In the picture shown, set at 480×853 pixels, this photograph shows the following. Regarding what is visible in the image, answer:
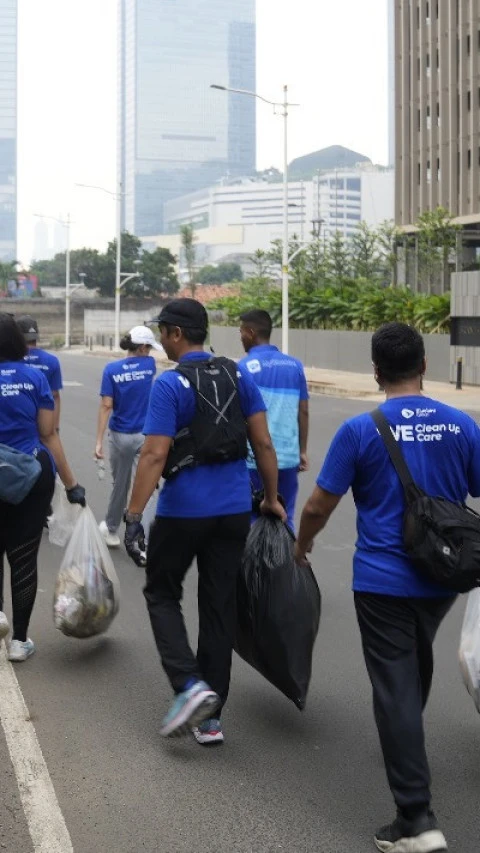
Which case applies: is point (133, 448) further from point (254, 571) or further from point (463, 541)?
point (463, 541)

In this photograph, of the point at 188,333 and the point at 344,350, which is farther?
the point at 344,350

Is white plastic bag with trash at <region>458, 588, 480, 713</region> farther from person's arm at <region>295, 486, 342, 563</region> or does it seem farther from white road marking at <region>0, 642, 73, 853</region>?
white road marking at <region>0, 642, 73, 853</region>

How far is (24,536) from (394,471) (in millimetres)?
2582

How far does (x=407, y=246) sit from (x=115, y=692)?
6091cm

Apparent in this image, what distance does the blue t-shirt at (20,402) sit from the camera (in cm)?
609

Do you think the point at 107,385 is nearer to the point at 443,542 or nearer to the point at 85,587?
the point at 85,587

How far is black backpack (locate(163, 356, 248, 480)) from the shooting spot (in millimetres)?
4867

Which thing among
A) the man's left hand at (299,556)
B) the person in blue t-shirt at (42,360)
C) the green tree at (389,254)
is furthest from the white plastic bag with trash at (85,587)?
the green tree at (389,254)

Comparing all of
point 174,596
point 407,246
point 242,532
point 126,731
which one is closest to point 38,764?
point 126,731

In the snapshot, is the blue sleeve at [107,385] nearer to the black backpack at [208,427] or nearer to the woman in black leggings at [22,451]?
the woman in black leggings at [22,451]

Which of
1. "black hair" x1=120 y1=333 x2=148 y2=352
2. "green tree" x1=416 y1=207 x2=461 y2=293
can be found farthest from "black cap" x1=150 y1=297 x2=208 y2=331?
"green tree" x1=416 y1=207 x2=461 y2=293

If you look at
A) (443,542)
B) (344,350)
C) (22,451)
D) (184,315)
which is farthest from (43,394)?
(344,350)

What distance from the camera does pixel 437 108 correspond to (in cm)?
6844

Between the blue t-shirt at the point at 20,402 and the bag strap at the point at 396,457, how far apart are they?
2.57m
